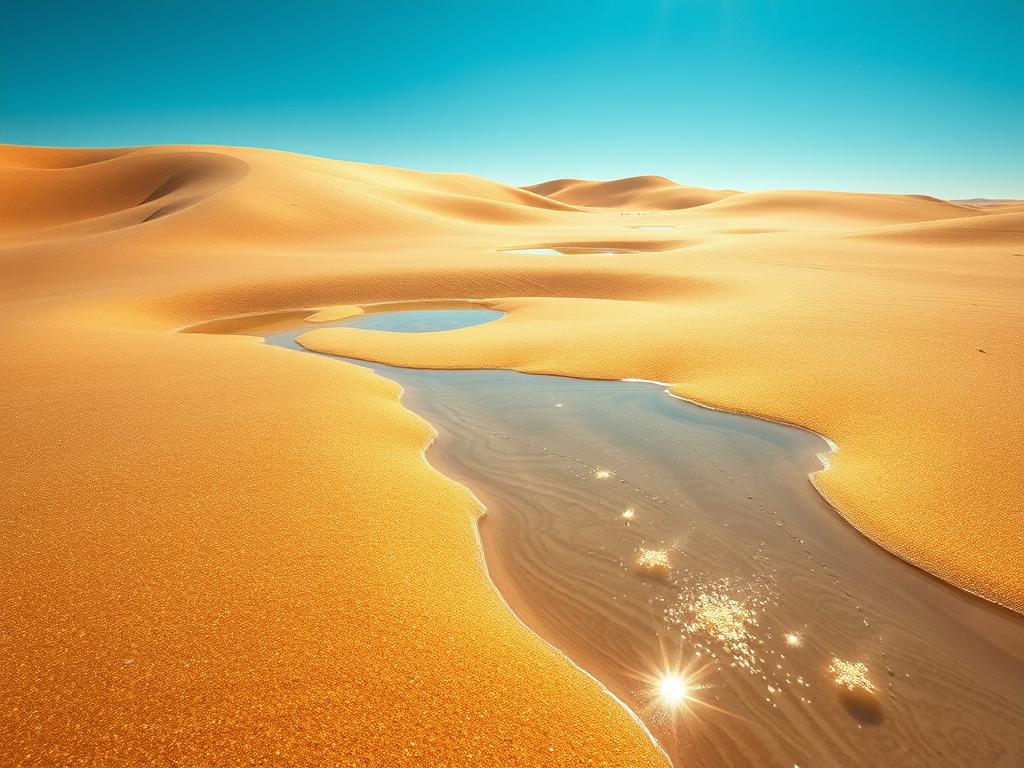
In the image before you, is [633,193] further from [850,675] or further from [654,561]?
[850,675]

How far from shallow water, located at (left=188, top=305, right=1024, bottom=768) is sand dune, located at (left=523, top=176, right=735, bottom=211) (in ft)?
322

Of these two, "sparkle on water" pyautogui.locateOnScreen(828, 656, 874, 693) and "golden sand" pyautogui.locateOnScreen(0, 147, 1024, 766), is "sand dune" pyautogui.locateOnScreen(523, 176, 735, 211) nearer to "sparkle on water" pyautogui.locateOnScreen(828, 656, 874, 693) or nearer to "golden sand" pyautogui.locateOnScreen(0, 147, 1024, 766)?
"golden sand" pyautogui.locateOnScreen(0, 147, 1024, 766)

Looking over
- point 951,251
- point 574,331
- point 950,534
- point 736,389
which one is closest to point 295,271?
point 574,331

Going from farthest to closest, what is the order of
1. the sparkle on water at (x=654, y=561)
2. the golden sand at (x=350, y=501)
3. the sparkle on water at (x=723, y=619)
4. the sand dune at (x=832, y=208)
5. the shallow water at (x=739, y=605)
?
1. the sand dune at (x=832, y=208)
2. the sparkle on water at (x=654, y=561)
3. the sparkle on water at (x=723, y=619)
4. the shallow water at (x=739, y=605)
5. the golden sand at (x=350, y=501)

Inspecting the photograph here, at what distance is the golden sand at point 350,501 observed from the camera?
191 centimetres

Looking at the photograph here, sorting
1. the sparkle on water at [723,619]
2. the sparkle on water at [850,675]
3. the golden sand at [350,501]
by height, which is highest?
the golden sand at [350,501]

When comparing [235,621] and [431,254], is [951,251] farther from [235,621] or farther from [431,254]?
[235,621]

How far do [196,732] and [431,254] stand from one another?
821 inches

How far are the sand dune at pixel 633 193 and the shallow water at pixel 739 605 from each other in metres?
98.1

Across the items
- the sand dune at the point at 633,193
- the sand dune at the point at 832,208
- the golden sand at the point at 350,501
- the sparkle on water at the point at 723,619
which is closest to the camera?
the golden sand at the point at 350,501

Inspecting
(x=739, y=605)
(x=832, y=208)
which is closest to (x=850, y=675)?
(x=739, y=605)

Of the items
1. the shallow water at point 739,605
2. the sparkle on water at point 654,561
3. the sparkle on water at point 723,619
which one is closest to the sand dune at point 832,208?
the shallow water at point 739,605

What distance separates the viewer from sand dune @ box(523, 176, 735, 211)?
317ft

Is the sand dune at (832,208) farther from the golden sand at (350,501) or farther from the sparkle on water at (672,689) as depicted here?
the sparkle on water at (672,689)
